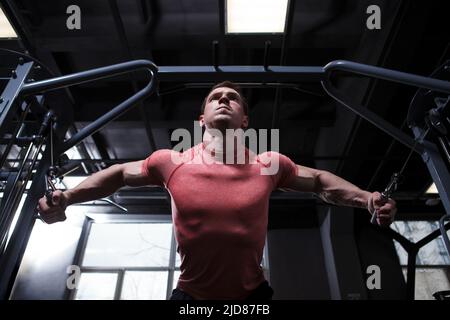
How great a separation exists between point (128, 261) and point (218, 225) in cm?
419

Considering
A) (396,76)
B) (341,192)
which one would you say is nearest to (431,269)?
(396,76)

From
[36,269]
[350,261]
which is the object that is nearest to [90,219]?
[36,269]

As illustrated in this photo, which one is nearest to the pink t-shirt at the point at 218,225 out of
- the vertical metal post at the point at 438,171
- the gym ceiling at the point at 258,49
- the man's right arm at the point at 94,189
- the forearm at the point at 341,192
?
the man's right arm at the point at 94,189

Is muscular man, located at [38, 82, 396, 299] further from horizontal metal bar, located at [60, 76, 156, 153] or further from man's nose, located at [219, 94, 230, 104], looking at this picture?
horizontal metal bar, located at [60, 76, 156, 153]

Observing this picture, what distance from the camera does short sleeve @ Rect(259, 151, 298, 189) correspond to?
3.32 feet

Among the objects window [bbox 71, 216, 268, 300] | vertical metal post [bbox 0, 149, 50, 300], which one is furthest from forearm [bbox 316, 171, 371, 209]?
window [bbox 71, 216, 268, 300]

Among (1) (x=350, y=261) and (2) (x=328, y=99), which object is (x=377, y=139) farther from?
(1) (x=350, y=261)

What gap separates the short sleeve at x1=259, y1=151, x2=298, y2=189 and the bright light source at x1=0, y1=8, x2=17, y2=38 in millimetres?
2432

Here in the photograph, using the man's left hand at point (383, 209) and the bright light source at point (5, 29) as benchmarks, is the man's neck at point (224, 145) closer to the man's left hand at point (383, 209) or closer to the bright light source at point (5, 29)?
the man's left hand at point (383, 209)

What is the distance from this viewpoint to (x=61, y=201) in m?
1.01

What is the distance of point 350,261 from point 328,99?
216cm

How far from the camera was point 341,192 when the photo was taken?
1024mm

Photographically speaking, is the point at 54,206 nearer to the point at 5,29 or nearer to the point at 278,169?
the point at 278,169
